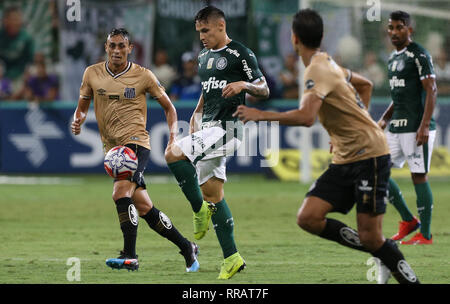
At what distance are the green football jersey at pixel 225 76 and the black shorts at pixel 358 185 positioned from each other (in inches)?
55.8

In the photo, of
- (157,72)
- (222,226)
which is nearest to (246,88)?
(222,226)

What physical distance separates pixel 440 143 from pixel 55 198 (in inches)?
298

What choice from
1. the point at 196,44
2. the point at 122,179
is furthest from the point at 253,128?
the point at 122,179

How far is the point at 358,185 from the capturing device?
6512 mm

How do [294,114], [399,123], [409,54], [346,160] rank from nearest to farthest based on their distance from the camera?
1. [294,114]
2. [346,160]
3. [409,54]
4. [399,123]

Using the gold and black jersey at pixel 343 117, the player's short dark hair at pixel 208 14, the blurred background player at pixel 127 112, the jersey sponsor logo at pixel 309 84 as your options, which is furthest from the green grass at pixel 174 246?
the player's short dark hair at pixel 208 14

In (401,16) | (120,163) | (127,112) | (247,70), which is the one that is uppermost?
(401,16)

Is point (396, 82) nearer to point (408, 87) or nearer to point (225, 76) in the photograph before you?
point (408, 87)

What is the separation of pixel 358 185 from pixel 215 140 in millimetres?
1550

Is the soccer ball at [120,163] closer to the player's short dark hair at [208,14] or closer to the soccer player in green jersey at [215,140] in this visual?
the soccer player in green jersey at [215,140]

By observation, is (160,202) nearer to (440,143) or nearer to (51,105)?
(51,105)

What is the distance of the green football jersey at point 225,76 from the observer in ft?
25.5

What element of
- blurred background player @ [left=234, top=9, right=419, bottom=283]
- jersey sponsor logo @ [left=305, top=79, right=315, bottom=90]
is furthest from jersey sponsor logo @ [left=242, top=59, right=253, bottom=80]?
jersey sponsor logo @ [left=305, top=79, right=315, bottom=90]

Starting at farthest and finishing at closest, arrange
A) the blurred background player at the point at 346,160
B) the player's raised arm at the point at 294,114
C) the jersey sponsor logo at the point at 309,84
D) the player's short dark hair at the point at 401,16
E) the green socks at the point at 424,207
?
the green socks at the point at 424,207, the player's short dark hair at the point at 401,16, the blurred background player at the point at 346,160, the jersey sponsor logo at the point at 309,84, the player's raised arm at the point at 294,114
